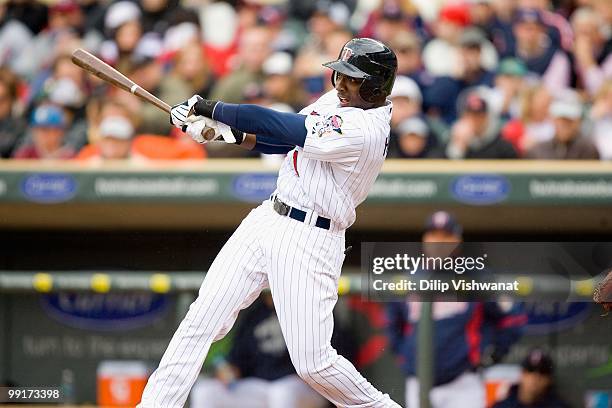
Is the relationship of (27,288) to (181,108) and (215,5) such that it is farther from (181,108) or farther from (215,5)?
(215,5)

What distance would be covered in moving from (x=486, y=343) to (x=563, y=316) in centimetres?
38

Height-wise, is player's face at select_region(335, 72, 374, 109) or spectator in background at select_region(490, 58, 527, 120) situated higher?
player's face at select_region(335, 72, 374, 109)

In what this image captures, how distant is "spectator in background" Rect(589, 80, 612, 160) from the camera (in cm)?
610

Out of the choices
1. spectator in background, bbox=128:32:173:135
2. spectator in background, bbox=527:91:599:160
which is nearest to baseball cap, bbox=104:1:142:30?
spectator in background, bbox=128:32:173:135

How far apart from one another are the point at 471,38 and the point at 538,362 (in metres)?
2.55

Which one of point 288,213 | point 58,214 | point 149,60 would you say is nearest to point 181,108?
point 288,213

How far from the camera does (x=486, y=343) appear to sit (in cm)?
498

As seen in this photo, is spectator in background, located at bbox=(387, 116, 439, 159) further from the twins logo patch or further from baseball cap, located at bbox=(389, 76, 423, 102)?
the twins logo patch

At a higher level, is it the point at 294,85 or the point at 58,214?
the point at 294,85

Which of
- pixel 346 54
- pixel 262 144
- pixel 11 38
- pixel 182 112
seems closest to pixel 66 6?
pixel 11 38

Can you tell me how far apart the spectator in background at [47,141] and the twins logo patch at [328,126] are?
2.98m

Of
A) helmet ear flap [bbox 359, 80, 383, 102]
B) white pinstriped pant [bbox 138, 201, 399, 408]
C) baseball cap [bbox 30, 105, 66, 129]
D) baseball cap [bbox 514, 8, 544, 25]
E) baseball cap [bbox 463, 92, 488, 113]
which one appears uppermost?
baseball cap [bbox 514, 8, 544, 25]

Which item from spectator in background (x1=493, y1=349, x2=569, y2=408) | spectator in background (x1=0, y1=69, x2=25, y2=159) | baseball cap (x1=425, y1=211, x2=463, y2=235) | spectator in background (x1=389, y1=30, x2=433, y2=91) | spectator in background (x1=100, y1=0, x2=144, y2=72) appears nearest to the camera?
spectator in background (x1=493, y1=349, x2=569, y2=408)

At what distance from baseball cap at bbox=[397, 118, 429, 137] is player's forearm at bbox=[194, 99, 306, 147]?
2.53m
